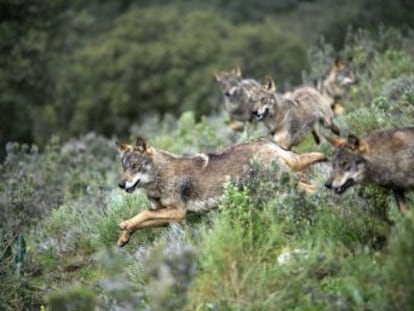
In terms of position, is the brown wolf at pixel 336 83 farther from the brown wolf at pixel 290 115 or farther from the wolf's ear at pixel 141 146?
the wolf's ear at pixel 141 146

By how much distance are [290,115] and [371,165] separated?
5.07 meters

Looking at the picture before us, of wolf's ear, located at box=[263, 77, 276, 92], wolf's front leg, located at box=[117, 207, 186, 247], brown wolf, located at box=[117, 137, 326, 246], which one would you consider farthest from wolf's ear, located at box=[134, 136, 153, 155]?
wolf's ear, located at box=[263, 77, 276, 92]

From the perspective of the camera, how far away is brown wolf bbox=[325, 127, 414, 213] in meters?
6.82

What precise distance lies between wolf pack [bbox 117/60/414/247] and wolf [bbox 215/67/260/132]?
0.80 metres

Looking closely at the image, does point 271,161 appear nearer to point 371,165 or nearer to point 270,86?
point 371,165

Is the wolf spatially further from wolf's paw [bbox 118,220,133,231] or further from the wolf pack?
wolf's paw [bbox 118,220,133,231]

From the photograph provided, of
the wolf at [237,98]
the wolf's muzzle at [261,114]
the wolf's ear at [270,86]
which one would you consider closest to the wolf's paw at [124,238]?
the wolf's muzzle at [261,114]

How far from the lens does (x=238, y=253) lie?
673 cm

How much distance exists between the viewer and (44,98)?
103 ft

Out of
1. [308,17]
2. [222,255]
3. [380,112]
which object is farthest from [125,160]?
[308,17]

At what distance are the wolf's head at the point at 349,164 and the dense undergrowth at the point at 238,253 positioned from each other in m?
0.43

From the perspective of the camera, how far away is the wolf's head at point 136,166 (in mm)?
8548

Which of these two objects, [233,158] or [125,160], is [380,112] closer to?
[233,158]

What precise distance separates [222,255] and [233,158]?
236 cm
